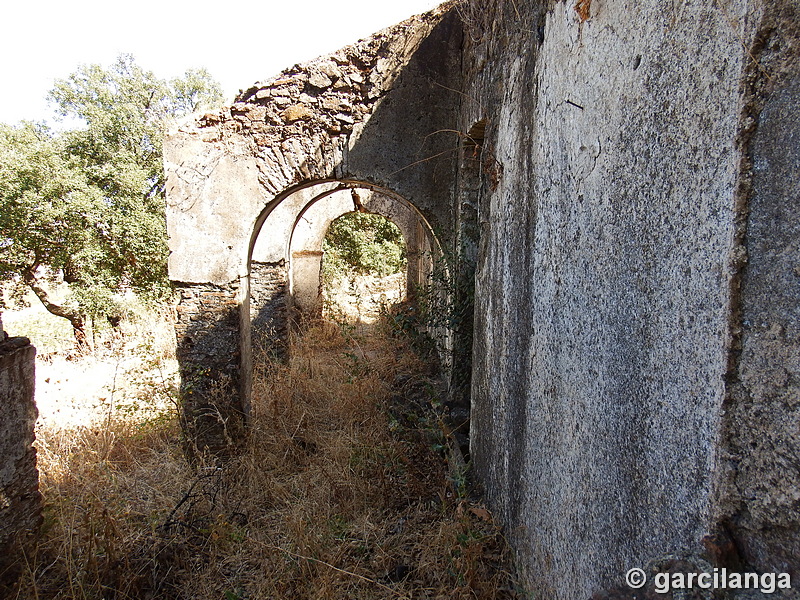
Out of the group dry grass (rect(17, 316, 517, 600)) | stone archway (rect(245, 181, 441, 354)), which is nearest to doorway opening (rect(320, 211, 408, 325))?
stone archway (rect(245, 181, 441, 354))

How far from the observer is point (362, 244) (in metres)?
13.7

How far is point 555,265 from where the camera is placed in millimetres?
1802

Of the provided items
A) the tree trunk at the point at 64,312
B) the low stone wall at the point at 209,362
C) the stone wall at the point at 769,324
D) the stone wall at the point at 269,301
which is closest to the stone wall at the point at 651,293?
the stone wall at the point at 769,324

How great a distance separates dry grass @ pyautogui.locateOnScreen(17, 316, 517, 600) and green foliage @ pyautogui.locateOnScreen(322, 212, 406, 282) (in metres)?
8.72

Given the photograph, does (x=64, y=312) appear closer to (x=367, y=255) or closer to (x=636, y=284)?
(x=367, y=255)

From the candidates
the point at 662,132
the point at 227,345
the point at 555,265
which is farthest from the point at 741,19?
the point at 227,345

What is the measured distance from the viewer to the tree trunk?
885 centimetres

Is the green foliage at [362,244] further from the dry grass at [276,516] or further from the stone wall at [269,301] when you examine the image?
the dry grass at [276,516]

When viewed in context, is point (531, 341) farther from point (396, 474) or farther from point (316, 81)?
point (316, 81)

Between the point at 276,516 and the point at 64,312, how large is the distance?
8.07 meters

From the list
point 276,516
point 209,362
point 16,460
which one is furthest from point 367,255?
point 16,460

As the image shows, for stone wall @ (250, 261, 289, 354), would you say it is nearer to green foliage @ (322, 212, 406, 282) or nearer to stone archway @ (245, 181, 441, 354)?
stone archway @ (245, 181, 441, 354)

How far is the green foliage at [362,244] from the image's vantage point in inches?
532

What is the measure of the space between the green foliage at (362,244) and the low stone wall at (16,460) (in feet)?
33.6
